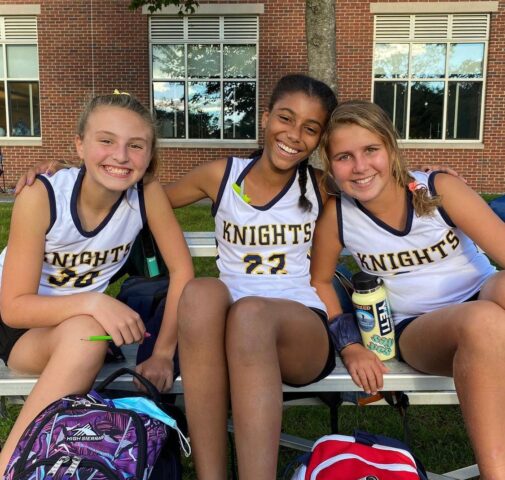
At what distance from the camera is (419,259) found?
2207 mm

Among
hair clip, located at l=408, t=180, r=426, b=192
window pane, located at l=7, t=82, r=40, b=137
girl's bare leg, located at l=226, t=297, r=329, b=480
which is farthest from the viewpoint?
window pane, located at l=7, t=82, r=40, b=137

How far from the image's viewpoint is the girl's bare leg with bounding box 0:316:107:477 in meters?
1.72

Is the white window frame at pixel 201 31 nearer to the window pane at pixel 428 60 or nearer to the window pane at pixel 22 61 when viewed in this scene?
the window pane at pixel 22 61

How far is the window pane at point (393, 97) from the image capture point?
39.1 ft

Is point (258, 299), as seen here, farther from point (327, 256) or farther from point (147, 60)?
point (147, 60)

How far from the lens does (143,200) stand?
2250mm

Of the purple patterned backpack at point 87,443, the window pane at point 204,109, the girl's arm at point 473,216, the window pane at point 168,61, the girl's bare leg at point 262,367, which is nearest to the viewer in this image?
the purple patterned backpack at point 87,443

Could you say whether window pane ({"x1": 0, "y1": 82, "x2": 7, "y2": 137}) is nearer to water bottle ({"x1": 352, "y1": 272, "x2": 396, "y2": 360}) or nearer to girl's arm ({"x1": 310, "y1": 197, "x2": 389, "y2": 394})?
girl's arm ({"x1": 310, "y1": 197, "x2": 389, "y2": 394})

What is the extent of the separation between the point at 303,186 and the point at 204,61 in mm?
10240

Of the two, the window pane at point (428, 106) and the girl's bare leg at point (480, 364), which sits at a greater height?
the window pane at point (428, 106)

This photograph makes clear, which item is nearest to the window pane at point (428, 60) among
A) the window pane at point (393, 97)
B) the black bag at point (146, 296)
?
the window pane at point (393, 97)

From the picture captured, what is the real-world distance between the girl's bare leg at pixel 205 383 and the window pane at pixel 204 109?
35.2 ft

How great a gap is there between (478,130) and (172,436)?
11.8 m

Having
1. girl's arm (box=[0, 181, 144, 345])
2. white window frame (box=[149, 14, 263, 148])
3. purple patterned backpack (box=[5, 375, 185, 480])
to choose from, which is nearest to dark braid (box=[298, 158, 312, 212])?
girl's arm (box=[0, 181, 144, 345])
